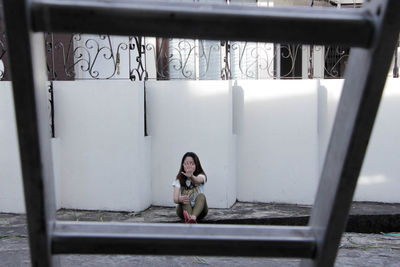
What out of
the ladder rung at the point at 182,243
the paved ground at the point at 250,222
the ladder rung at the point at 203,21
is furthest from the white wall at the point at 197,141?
the ladder rung at the point at 203,21

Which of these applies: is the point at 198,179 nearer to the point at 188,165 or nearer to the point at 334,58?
the point at 188,165

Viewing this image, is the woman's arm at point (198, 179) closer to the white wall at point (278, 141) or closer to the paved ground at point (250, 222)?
the paved ground at point (250, 222)

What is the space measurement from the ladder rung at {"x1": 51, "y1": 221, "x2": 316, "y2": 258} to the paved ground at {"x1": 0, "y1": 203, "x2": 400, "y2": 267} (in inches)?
130

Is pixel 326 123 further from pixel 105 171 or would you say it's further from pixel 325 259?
pixel 325 259

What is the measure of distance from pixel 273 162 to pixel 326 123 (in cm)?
79

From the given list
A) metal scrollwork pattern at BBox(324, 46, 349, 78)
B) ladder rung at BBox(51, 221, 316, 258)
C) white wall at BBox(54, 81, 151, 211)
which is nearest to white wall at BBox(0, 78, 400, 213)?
white wall at BBox(54, 81, 151, 211)

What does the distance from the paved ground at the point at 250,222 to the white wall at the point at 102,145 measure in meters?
0.20

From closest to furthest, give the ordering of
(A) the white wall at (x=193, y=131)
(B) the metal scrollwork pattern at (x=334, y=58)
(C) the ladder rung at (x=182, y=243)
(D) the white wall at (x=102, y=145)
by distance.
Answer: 1. (C) the ladder rung at (x=182, y=243)
2. (D) the white wall at (x=102, y=145)
3. (A) the white wall at (x=193, y=131)
4. (B) the metal scrollwork pattern at (x=334, y=58)

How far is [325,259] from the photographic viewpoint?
108 centimetres

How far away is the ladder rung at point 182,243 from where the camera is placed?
107 centimetres

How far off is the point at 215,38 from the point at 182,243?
44cm

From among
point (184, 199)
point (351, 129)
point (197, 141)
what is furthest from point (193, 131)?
point (351, 129)

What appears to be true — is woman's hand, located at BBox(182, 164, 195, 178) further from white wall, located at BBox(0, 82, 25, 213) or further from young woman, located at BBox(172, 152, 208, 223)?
white wall, located at BBox(0, 82, 25, 213)

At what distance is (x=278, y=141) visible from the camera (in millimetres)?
6121
